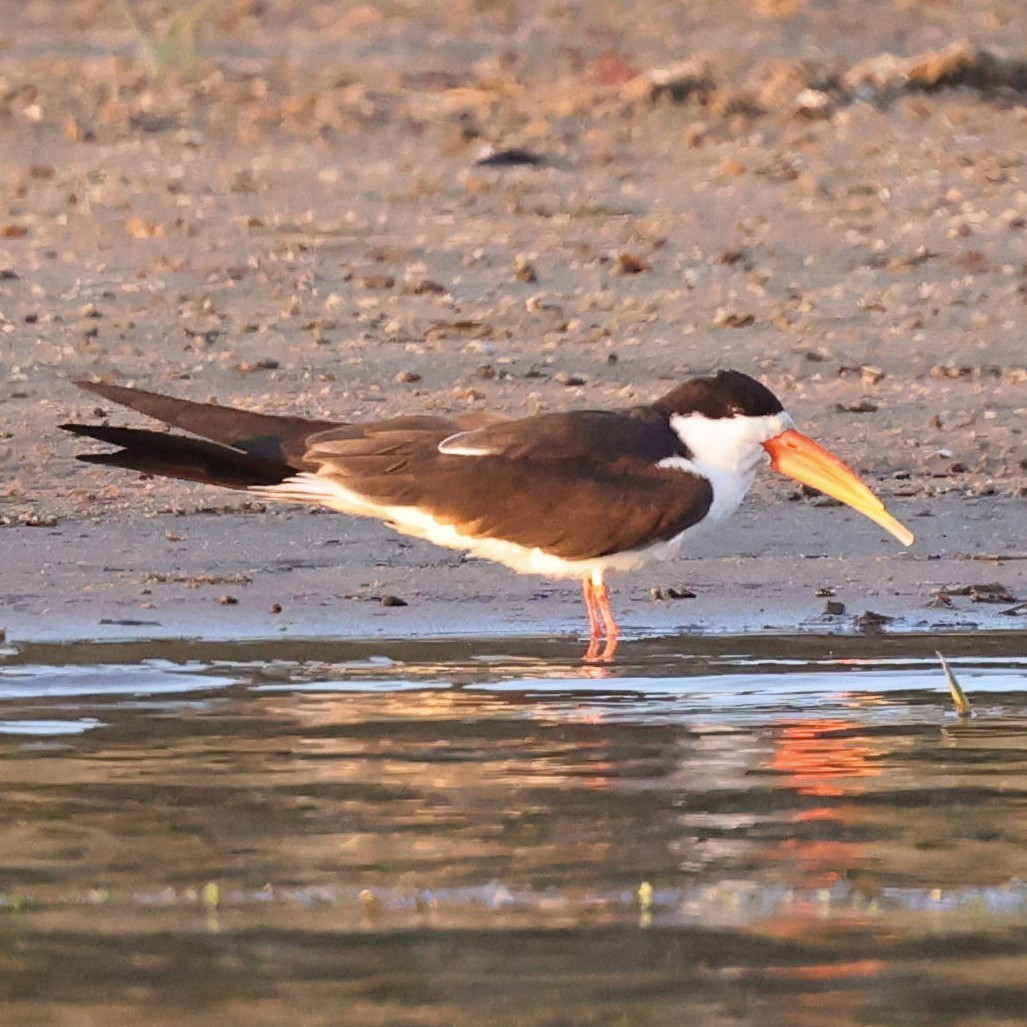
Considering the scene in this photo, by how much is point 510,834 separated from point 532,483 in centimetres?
246

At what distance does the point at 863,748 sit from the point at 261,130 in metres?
8.64

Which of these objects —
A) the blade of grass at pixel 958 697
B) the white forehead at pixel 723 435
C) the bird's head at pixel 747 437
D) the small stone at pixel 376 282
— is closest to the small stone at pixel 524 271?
the small stone at pixel 376 282

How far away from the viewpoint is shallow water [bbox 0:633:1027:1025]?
447 centimetres

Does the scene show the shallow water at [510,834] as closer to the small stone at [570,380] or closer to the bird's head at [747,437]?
the bird's head at [747,437]

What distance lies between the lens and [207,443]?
7.63 m

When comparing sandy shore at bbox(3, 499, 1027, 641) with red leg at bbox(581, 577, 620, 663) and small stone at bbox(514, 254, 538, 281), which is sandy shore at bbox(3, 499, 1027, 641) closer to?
red leg at bbox(581, 577, 620, 663)

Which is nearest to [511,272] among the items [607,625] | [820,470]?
[820,470]

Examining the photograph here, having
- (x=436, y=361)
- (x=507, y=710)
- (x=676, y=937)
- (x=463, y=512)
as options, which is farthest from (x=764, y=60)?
(x=676, y=937)

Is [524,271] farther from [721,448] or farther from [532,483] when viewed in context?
[532,483]

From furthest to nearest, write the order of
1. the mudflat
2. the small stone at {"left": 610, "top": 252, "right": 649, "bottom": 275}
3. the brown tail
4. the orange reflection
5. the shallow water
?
the small stone at {"left": 610, "top": 252, "right": 649, "bottom": 275}
the mudflat
the brown tail
the orange reflection
the shallow water

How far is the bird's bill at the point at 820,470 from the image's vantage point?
826 cm

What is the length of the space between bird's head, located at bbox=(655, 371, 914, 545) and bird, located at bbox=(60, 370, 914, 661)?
28mm

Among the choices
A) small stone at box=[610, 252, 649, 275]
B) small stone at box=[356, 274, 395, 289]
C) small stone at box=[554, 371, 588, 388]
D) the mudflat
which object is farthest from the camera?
small stone at box=[610, 252, 649, 275]

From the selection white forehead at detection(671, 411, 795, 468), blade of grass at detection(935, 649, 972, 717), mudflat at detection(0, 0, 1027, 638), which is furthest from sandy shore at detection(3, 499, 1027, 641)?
blade of grass at detection(935, 649, 972, 717)
